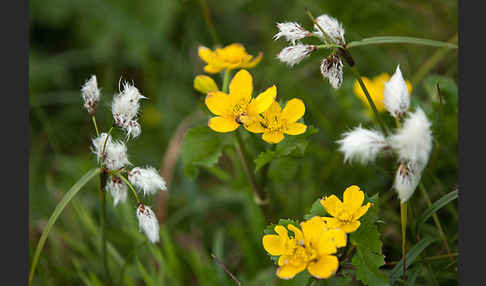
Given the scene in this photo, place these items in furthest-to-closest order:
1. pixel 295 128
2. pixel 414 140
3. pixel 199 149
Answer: pixel 199 149 < pixel 295 128 < pixel 414 140

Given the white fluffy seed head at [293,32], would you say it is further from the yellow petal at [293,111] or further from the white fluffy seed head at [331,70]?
the yellow petal at [293,111]

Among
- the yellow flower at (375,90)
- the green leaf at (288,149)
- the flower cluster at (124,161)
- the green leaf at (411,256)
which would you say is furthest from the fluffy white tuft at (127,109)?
the yellow flower at (375,90)

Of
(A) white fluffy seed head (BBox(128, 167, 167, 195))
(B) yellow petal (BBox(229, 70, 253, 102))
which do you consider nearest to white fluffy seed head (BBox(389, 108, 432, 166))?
(B) yellow petal (BBox(229, 70, 253, 102))

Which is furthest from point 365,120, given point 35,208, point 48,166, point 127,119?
point 48,166

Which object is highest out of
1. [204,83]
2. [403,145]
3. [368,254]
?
[204,83]

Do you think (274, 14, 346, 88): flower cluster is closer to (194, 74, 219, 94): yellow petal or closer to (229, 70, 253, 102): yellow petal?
(229, 70, 253, 102): yellow petal

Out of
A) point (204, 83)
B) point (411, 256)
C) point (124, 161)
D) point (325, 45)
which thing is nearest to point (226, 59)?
point (204, 83)

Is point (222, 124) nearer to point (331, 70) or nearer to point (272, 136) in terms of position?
point (272, 136)
